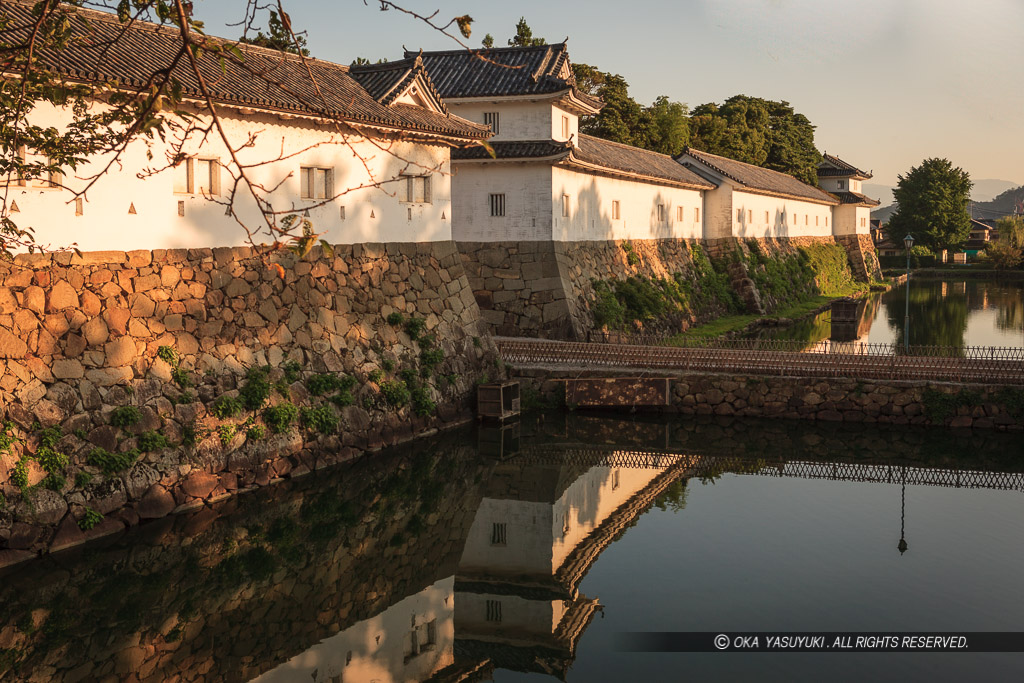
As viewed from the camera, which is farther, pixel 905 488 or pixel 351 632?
pixel 905 488

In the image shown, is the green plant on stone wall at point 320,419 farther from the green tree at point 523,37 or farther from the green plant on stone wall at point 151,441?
the green tree at point 523,37

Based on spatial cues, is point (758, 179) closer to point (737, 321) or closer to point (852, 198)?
point (737, 321)

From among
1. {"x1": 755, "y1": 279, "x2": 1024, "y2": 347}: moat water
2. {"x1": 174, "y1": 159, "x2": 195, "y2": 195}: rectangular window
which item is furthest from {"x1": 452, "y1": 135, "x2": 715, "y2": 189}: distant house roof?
{"x1": 174, "y1": 159, "x2": 195, "y2": 195}: rectangular window

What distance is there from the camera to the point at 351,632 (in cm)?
1269

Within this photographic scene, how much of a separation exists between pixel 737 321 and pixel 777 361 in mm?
17869

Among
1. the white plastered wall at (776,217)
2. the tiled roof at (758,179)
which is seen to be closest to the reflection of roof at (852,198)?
the white plastered wall at (776,217)

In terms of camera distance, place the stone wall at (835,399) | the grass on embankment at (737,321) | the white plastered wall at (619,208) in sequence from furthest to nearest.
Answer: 1. the grass on embankment at (737,321)
2. the white plastered wall at (619,208)
3. the stone wall at (835,399)

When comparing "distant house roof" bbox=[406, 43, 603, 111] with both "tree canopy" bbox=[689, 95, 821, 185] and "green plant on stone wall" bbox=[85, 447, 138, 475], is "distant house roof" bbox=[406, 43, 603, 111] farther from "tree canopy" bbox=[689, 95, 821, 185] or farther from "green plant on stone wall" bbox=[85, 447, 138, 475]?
"tree canopy" bbox=[689, 95, 821, 185]

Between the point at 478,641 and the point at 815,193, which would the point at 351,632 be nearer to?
the point at 478,641

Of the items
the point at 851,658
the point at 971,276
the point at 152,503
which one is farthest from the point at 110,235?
the point at 971,276

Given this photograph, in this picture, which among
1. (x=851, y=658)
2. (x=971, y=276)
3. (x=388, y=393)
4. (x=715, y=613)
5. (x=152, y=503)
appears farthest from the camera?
(x=971, y=276)

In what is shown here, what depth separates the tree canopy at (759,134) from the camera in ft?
222

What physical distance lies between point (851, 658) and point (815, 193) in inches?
2424

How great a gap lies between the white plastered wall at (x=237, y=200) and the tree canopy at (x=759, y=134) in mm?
46237
